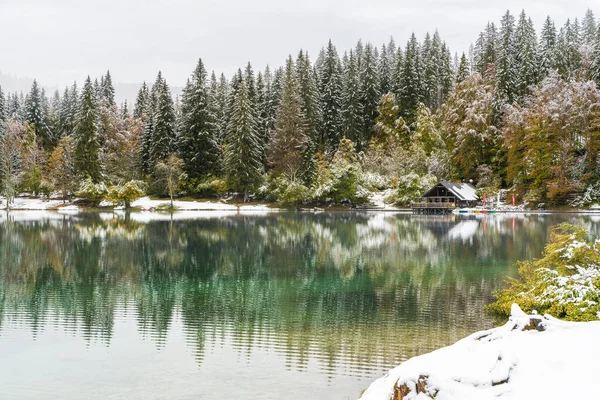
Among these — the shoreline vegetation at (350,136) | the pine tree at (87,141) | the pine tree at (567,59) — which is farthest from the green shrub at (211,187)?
the pine tree at (567,59)

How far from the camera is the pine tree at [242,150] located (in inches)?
2648

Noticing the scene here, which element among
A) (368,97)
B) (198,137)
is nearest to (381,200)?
(368,97)

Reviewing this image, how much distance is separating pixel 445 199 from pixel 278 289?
46.7 m

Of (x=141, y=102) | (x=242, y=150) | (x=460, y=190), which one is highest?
(x=141, y=102)

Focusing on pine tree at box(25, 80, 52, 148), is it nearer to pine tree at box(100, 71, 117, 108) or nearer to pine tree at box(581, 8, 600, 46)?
pine tree at box(100, 71, 117, 108)

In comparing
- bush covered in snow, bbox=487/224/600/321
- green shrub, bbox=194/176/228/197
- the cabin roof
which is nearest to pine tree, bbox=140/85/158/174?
green shrub, bbox=194/176/228/197

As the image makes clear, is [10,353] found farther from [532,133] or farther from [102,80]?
[102,80]

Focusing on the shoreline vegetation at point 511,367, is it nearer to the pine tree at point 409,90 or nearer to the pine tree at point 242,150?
the pine tree at point 242,150

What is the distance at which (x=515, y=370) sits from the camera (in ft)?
15.0

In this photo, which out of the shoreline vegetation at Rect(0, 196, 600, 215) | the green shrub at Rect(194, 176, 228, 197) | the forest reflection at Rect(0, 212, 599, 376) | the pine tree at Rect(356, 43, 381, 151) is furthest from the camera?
the pine tree at Rect(356, 43, 381, 151)

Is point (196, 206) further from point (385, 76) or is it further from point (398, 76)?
point (385, 76)

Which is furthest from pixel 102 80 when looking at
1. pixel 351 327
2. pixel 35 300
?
pixel 351 327

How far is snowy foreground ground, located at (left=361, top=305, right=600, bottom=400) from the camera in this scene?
426 cm

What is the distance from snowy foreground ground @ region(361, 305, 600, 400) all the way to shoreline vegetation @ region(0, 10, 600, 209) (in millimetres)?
52806
